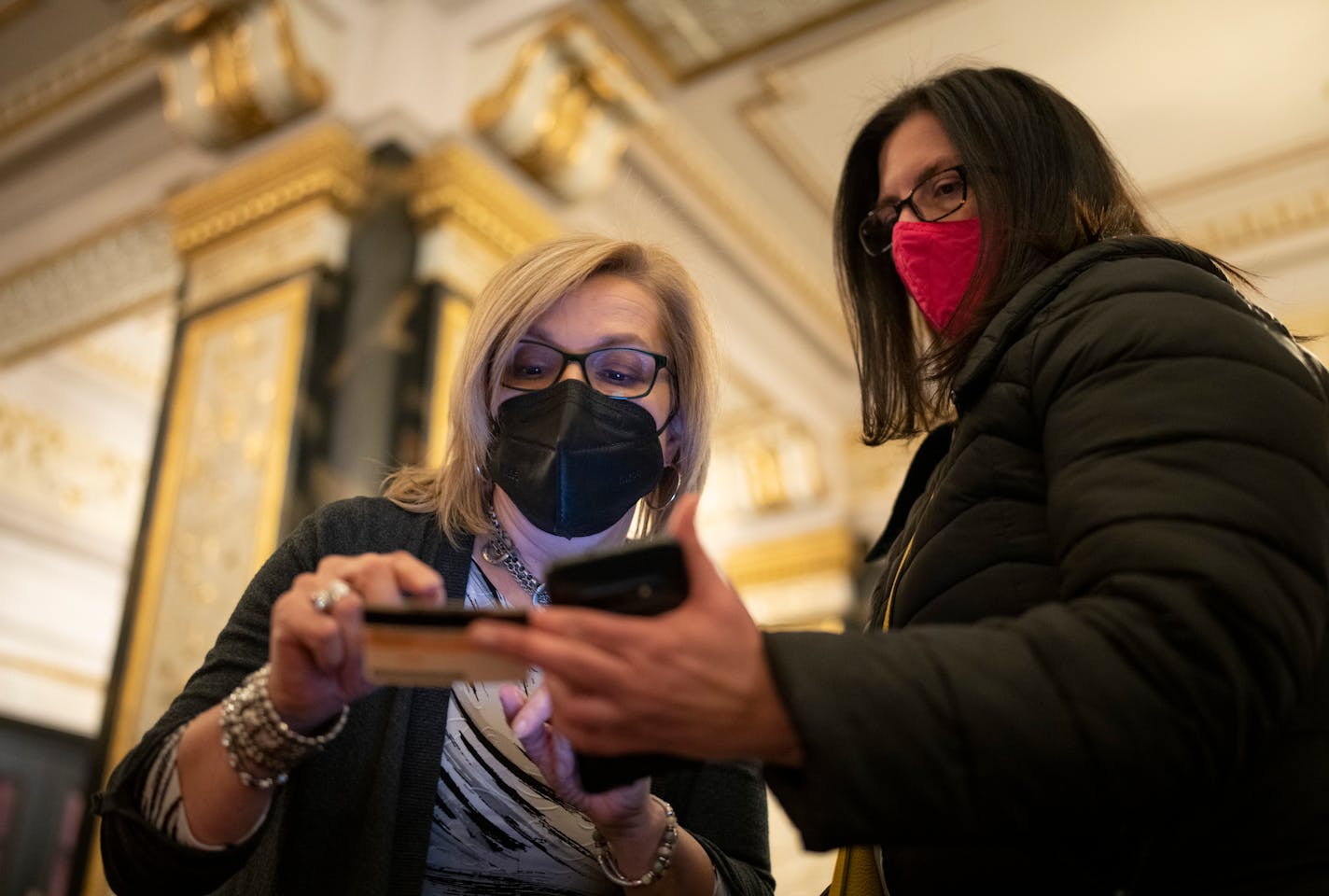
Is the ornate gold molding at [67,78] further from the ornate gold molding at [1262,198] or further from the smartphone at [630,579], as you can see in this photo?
the ornate gold molding at [1262,198]

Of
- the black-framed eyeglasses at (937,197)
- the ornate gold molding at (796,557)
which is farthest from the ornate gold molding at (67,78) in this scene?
the ornate gold molding at (796,557)

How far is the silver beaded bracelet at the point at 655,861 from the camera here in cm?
115

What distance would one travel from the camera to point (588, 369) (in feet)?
4.43

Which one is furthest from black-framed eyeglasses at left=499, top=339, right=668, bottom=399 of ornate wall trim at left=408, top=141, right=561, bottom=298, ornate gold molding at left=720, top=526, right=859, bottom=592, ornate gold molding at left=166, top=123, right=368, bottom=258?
ornate gold molding at left=720, top=526, right=859, bottom=592

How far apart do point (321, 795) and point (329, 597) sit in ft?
1.22

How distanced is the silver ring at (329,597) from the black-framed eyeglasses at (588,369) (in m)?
0.51

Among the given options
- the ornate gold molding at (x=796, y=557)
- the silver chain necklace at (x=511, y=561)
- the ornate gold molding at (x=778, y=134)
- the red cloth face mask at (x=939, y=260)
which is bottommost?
the silver chain necklace at (x=511, y=561)

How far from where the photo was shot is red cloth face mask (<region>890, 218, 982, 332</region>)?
1.21m

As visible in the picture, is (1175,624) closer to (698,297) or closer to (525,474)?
(525,474)

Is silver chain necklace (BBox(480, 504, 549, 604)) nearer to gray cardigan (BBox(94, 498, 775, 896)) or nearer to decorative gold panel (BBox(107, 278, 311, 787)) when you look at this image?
gray cardigan (BBox(94, 498, 775, 896))

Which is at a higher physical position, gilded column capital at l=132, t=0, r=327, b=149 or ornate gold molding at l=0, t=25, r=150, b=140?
ornate gold molding at l=0, t=25, r=150, b=140

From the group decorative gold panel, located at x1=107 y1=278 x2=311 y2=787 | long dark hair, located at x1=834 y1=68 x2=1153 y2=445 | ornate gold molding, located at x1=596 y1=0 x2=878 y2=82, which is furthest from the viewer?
ornate gold molding, located at x1=596 y1=0 x2=878 y2=82

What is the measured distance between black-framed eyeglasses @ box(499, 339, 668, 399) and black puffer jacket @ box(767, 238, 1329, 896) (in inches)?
23.9

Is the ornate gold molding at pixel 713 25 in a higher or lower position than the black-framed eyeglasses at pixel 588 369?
higher
